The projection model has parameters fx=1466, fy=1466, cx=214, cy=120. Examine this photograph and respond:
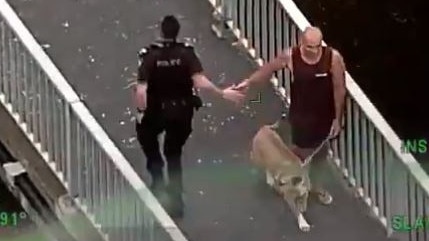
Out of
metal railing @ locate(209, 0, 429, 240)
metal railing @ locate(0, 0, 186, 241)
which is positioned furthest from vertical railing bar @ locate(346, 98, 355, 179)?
metal railing @ locate(0, 0, 186, 241)

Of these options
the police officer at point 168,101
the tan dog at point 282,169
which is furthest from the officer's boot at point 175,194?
the tan dog at point 282,169

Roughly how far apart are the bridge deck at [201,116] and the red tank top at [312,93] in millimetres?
86

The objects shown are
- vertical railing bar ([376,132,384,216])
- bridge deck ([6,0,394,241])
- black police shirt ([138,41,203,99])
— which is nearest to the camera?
black police shirt ([138,41,203,99])

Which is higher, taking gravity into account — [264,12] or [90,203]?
[264,12]

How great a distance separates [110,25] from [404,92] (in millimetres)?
726

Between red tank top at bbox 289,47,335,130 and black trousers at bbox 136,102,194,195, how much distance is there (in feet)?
0.80

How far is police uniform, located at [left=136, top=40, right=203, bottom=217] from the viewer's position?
3234mm

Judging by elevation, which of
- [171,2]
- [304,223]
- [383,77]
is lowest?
[304,223]

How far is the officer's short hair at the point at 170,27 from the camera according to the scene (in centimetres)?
333

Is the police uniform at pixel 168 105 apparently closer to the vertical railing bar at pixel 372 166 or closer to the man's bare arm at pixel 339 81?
the man's bare arm at pixel 339 81

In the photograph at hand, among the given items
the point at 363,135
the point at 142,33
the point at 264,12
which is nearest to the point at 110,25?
the point at 142,33

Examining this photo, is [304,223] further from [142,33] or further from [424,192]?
[142,33]

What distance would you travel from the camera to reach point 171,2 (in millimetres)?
3545
